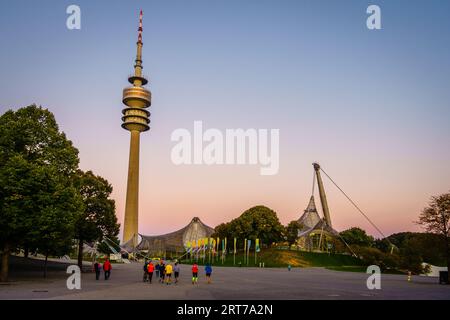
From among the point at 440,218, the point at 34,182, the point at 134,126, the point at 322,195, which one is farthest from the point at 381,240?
the point at 34,182

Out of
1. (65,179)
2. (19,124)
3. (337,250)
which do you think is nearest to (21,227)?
(65,179)

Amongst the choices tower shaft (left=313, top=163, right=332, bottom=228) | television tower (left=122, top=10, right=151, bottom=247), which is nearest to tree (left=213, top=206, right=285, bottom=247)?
tower shaft (left=313, top=163, right=332, bottom=228)

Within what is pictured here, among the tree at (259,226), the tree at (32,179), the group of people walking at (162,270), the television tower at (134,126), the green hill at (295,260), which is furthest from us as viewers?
the television tower at (134,126)

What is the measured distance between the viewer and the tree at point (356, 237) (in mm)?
108650

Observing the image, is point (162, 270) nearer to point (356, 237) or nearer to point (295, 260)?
point (295, 260)

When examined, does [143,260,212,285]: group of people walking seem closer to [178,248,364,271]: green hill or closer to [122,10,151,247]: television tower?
[178,248,364,271]: green hill

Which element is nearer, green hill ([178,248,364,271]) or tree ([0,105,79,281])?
tree ([0,105,79,281])

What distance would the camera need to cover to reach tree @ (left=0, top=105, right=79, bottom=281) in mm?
25188

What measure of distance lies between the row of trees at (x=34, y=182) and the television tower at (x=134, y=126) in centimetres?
9293

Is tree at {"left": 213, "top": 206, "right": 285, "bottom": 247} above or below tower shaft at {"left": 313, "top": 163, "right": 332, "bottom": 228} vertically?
below

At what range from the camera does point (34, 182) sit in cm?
2566

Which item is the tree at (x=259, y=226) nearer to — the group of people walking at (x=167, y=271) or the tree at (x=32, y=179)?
the group of people walking at (x=167, y=271)

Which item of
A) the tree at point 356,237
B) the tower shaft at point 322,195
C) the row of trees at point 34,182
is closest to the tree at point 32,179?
the row of trees at point 34,182

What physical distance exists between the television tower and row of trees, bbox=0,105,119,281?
92927 mm
